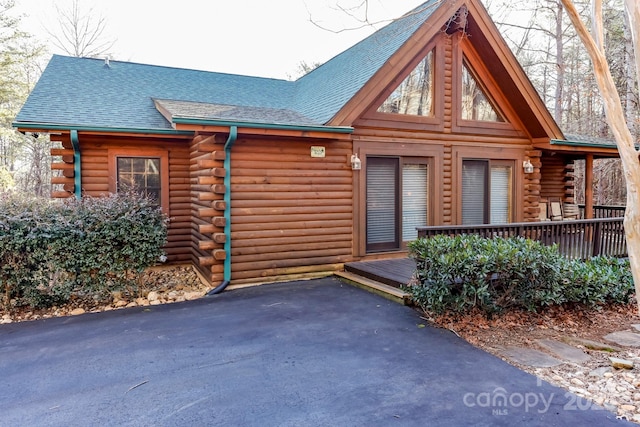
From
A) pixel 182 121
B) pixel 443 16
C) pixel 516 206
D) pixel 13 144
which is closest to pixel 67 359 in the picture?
pixel 182 121

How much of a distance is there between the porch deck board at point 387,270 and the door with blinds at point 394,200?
497mm

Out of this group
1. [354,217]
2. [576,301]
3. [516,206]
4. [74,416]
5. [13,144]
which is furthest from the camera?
[13,144]

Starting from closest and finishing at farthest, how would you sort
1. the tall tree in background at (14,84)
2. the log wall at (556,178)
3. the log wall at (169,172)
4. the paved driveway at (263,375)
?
the paved driveway at (263,375)
the log wall at (169,172)
the log wall at (556,178)
the tall tree in background at (14,84)

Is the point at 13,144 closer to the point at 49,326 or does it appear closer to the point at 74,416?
the point at 49,326

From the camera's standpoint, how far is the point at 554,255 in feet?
15.8

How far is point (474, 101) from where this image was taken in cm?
854

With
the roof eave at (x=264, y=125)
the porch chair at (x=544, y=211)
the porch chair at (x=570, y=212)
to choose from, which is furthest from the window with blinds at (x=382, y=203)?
the porch chair at (x=570, y=212)

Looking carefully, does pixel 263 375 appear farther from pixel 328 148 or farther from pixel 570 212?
pixel 570 212

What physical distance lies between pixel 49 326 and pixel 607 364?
5.93 metres

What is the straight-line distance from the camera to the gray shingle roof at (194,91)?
22.3 feet

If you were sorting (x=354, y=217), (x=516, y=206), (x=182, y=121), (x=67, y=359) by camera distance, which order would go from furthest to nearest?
(x=516, y=206) → (x=354, y=217) → (x=182, y=121) → (x=67, y=359)

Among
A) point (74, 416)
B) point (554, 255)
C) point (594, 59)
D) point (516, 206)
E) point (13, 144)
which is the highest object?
point (13, 144)

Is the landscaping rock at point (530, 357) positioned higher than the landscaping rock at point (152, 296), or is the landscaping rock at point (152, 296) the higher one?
the landscaping rock at point (152, 296)

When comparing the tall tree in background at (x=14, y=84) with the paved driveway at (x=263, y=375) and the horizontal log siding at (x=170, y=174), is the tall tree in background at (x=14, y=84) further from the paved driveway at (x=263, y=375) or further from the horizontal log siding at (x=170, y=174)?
the paved driveway at (x=263, y=375)
